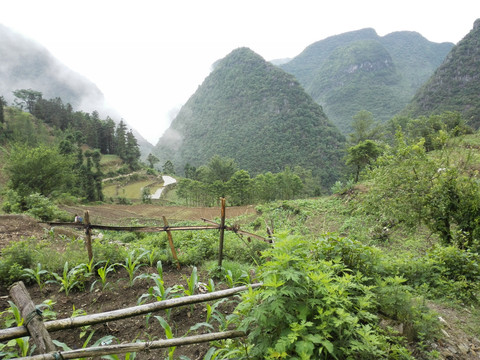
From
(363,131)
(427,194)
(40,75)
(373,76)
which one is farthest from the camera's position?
(40,75)

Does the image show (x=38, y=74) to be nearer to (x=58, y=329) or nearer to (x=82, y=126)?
(x=82, y=126)

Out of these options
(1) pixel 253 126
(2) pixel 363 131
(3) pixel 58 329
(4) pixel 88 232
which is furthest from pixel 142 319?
(1) pixel 253 126

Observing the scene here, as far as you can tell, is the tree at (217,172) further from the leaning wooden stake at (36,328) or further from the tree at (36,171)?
the leaning wooden stake at (36,328)

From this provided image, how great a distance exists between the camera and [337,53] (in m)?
172

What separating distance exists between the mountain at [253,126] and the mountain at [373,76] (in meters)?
27.4

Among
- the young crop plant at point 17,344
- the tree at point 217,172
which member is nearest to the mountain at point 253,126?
the tree at point 217,172

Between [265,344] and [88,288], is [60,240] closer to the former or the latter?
[88,288]

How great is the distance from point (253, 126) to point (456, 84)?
6284 cm

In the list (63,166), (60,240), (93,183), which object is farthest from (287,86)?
(60,240)

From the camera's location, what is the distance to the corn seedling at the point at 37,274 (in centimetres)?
384

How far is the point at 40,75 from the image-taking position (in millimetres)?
167375

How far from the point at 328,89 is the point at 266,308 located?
164m

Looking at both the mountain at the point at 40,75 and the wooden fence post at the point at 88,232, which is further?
the mountain at the point at 40,75

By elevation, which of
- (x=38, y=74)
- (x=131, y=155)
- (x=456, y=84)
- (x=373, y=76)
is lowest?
(x=131, y=155)
